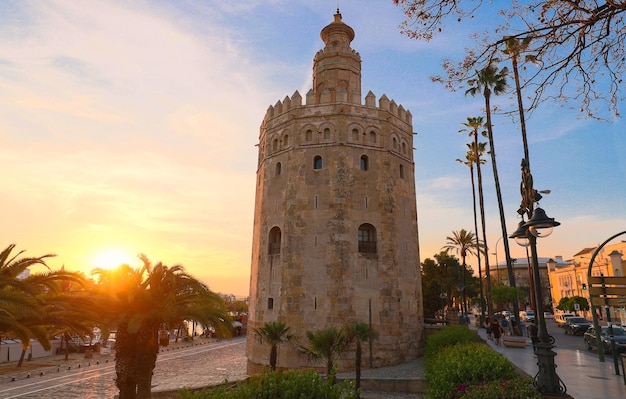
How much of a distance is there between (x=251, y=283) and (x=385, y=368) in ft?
33.9

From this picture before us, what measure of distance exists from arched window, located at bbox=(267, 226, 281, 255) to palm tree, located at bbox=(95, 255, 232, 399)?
30.0 feet

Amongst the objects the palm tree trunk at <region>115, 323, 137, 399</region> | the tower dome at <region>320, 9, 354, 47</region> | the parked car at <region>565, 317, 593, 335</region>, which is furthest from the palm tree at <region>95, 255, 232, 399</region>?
the parked car at <region>565, 317, 593, 335</region>

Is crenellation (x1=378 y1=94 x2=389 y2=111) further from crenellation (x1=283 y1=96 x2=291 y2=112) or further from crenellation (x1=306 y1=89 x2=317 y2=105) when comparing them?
crenellation (x1=283 y1=96 x2=291 y2=112)

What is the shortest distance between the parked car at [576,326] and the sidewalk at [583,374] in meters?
15.1

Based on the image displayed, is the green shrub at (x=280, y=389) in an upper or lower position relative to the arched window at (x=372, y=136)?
lower

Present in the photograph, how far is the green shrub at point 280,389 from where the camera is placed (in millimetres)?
5885

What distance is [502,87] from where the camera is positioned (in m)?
29.0

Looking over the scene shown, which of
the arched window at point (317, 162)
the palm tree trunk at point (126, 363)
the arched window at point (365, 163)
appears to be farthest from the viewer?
the arched window at point (365, 163)

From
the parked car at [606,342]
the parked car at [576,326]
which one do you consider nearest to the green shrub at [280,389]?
the parked car at [606,342]

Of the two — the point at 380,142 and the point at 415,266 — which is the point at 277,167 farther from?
the point at 415,266

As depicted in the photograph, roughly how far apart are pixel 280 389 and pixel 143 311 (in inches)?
355

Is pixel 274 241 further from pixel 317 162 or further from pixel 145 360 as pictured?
pixel 145 360

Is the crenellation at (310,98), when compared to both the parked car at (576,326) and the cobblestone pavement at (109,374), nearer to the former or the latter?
the cobblestone pavement at (109,374)

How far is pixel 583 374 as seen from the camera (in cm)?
1105
